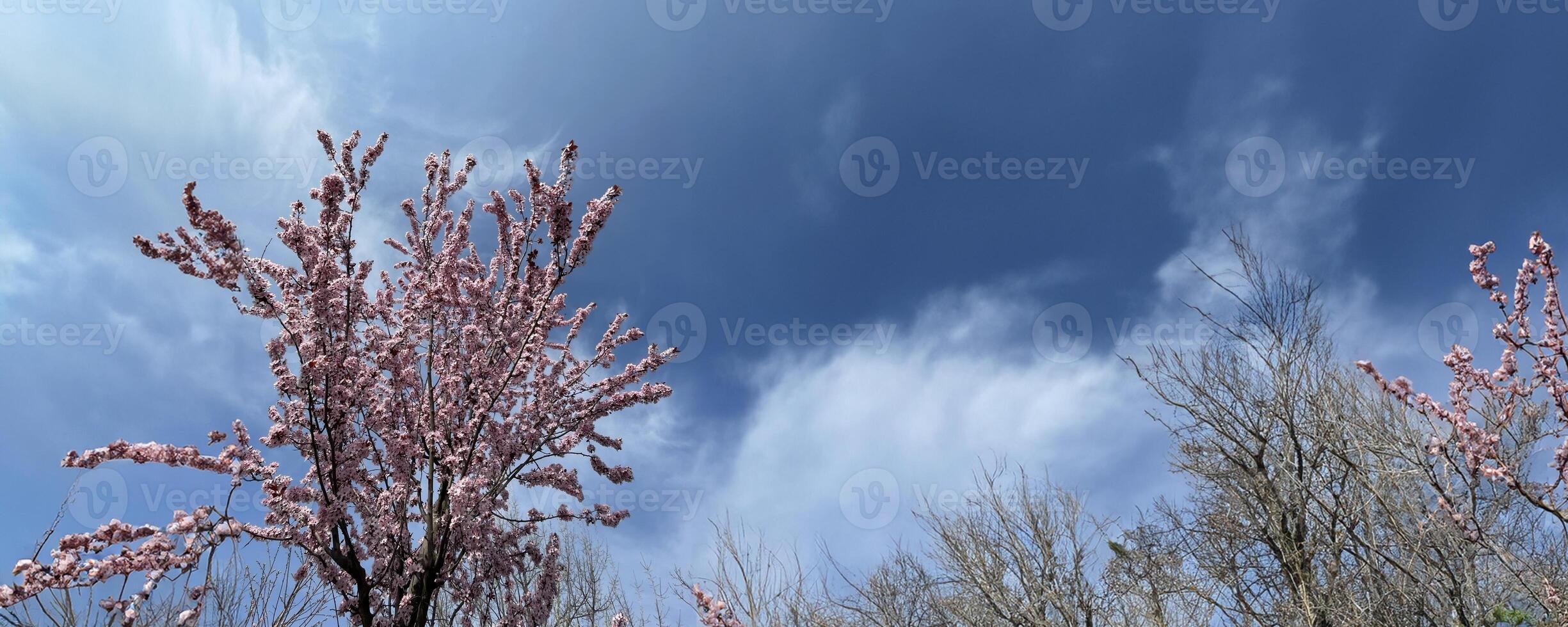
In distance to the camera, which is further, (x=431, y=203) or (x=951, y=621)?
(x=951, y=621)

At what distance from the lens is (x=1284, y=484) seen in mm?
10992

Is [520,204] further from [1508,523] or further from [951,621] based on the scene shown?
[1508,523]

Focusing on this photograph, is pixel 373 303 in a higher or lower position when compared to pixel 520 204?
lower

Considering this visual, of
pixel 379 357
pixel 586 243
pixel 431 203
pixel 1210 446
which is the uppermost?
pixel 1210 446

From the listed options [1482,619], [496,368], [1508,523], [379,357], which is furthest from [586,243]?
[1508,523]

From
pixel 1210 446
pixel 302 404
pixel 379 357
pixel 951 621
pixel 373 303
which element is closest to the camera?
pixel 302 404

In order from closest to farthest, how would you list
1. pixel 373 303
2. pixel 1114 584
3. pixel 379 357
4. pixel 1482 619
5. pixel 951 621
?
pixel 379 357, pixel 373 303, pixel 1482 619, pixel 1114 584, pixel 951 621

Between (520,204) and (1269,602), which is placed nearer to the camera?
(520,204)

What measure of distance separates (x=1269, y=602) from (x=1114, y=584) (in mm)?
2377

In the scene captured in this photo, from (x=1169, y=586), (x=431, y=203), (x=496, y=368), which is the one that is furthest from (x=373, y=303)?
(x=1169, y=586)

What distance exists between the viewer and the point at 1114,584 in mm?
12789

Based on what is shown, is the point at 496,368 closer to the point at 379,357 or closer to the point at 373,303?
the point at 379,357

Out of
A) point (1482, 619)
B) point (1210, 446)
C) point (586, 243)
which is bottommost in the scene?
point (1482, 619)

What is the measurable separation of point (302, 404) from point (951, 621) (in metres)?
13.2
